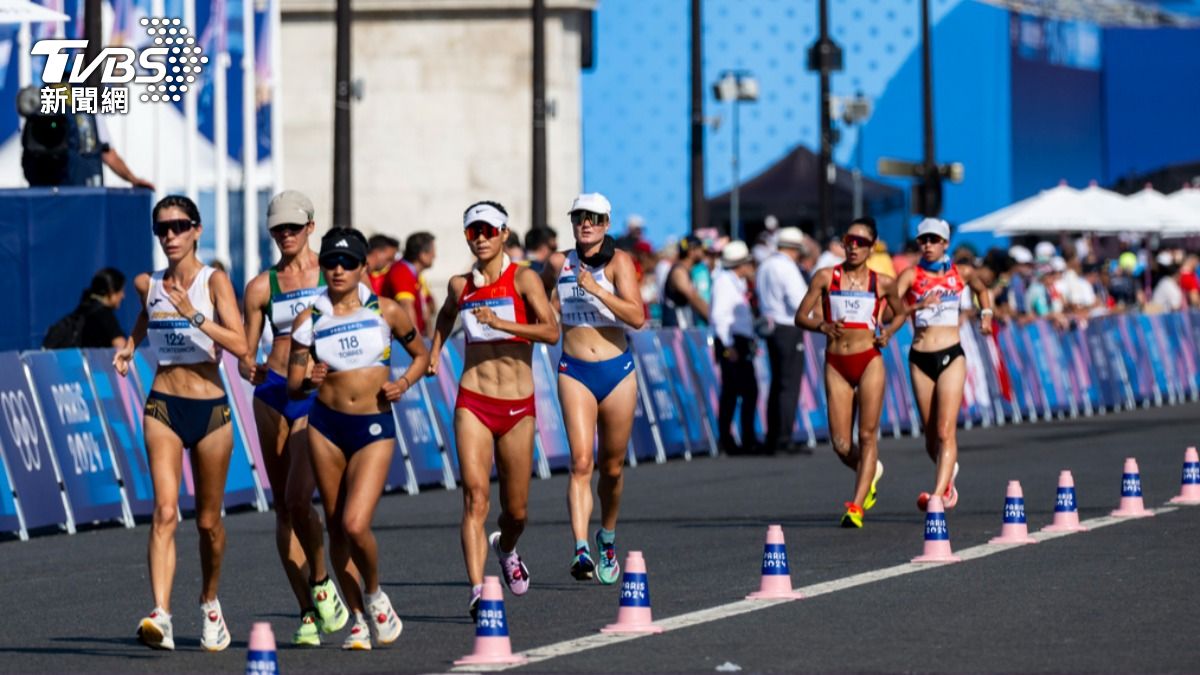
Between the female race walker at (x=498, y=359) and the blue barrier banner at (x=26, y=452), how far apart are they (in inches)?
222

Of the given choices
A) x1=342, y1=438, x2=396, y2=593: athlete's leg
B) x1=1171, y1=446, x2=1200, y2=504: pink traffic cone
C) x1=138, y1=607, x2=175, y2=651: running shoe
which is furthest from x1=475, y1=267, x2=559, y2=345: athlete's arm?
x1=1171, y1=446, x2=1200, y2=504: pink traffic cone

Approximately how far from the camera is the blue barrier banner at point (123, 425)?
17.8 m

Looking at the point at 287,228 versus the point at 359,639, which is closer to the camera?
the point at 359,639

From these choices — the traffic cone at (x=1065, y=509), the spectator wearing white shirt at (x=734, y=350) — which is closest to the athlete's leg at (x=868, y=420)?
the traffic cone at (x=1065, y=509)

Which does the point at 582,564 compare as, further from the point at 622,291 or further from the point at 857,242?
the point at 857,242

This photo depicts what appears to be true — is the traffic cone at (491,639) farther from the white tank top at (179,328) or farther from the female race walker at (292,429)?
the white tank top at (179,328)

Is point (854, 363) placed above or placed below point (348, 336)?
below

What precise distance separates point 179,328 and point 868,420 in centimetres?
604

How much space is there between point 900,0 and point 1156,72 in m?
5.37

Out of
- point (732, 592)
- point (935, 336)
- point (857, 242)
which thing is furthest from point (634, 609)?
point (935, 336)

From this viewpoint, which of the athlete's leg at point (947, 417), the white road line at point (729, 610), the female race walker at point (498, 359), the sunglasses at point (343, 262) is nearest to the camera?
the white road line at point (729, 610)

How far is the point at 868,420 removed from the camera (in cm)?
1600

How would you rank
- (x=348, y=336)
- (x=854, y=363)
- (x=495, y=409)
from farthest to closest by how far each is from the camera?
(x=854, y=363) → (x=495, y=409) → (x=348, y=336)

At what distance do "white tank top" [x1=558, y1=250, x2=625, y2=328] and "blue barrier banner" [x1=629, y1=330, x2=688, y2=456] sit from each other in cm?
1038
